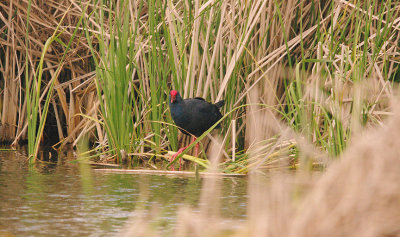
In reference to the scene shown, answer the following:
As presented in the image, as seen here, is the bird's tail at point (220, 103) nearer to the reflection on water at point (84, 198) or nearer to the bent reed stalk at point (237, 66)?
the bent reed stalk at point (237, 66)

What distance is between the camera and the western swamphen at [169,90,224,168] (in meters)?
5.17

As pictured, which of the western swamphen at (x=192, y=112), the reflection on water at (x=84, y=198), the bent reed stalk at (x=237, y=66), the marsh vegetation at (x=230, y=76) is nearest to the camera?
the reflection on water at (x=84, y=198)

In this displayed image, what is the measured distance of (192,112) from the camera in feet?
17.2

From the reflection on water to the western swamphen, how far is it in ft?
2.70

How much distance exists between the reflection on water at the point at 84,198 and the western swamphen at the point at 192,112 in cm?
82

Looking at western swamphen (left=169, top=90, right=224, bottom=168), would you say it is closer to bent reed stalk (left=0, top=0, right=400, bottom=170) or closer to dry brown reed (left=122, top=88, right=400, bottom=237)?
bent reed stalk (left=0, top=0, right=400, bottom=170)

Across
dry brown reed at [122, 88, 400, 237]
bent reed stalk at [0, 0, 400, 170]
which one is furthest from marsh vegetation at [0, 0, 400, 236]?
dry brown reed at [122, 88, 400, 237]

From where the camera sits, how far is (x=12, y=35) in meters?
5.79

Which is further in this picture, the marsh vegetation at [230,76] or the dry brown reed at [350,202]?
the marsh vegetation at [230,76]

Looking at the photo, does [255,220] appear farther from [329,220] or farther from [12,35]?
[12,35]

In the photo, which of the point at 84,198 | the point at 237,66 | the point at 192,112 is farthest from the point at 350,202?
the point at 192,112

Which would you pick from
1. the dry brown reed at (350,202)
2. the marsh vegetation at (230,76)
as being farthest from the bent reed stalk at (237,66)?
the dry brown reed at (350,202)

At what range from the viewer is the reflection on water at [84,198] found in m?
3.08

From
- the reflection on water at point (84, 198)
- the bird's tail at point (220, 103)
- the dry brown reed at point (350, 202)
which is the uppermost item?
the bird's tail at point (220, 103)
